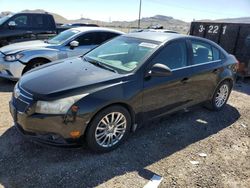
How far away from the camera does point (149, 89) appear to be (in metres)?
3.76

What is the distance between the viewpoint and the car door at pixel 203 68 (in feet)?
14.7

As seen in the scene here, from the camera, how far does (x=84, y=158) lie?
11.2 ft

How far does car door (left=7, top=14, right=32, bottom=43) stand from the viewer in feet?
30.4

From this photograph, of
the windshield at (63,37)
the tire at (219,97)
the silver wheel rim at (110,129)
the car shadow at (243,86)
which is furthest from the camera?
the car shadow at (243,86)

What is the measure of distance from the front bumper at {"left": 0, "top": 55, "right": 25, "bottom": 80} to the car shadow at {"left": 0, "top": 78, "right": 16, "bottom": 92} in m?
0.25

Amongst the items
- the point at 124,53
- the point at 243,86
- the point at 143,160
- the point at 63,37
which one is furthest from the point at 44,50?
the point at 243,86

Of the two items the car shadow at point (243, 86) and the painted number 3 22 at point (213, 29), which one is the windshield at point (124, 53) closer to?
the car shadow at point (243, 86)

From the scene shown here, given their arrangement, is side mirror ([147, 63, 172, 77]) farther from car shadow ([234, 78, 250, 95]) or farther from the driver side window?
car shadow ([234, 78, 250, 95])

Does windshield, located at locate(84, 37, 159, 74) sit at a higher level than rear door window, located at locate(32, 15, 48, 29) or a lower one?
higher

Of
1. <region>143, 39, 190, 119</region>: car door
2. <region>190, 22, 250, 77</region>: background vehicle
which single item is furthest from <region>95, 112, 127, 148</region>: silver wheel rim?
<region>190, 22, 250, 77</region>: background vehicle

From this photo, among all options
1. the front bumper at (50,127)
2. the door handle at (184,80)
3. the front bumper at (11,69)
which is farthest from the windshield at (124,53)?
the front bumper at (11,69)

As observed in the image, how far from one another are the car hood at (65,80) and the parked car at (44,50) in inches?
100

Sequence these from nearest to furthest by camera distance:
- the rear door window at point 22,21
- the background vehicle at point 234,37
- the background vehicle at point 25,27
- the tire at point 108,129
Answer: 1. the tire at point 108,129
2. the background vehicle at point 234,37
3. the background vehicle at point 25,27
4. the rear door window at point 22,21

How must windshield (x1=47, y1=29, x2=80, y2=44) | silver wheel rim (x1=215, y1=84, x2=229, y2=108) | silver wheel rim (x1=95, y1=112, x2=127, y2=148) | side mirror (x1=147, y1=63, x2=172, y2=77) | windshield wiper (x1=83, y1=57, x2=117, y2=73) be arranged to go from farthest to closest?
1. windshield (x1=47, y1=29, x2=80, y2=44)
2. silver wheel rim (x1=215, y1=84, x2=229, y2=108)
3. windshield wiper (x1=83, y1=57, x2=117, y2=73)
4. side mirror (x1=147, y1=63, x2=172, y2=77)
5. silver wheel rim (x1=95, y1=112, x2=127, y2=148)
